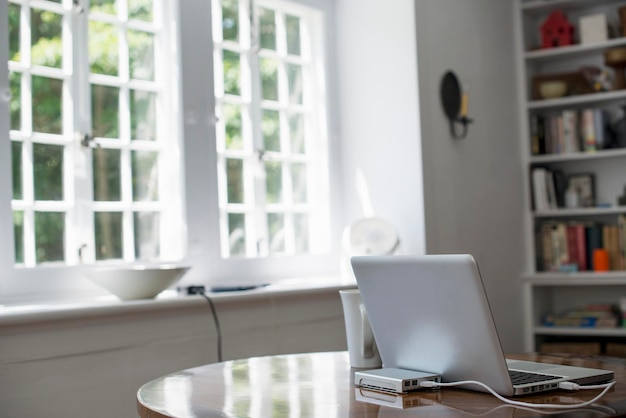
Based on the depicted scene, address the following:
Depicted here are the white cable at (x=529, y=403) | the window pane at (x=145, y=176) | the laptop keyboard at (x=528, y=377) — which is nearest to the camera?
the white cable at (x=529, y=403)

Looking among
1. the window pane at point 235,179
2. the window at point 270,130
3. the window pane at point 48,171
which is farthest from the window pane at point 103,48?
the window pane at point 235,179

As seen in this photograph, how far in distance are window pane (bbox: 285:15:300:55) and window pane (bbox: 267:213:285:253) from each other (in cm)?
79

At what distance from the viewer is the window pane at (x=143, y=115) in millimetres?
3145

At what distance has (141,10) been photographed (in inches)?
126

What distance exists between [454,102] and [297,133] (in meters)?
0.78

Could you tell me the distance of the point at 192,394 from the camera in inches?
59.4

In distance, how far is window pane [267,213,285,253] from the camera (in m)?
3.73

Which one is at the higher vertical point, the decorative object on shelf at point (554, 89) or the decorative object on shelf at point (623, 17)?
the decorative object on shelf at point (623, 17)

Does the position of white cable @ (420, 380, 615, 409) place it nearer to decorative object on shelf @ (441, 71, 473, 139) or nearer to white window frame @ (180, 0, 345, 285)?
white window frame @ (180, 0, 345, 285)

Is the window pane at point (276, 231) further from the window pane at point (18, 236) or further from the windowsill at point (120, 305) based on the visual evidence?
the window pane at point (18, 236)

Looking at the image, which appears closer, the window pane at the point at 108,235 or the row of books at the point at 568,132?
the window pane at the point at 108,235

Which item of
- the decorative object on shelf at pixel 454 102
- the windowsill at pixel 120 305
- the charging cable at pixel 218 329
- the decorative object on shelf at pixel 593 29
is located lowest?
the charging cable at pixel 218 329

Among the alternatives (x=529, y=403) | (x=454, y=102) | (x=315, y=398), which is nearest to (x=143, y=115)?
(x=454, y=102)

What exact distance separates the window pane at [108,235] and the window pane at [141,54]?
1.81 ft
